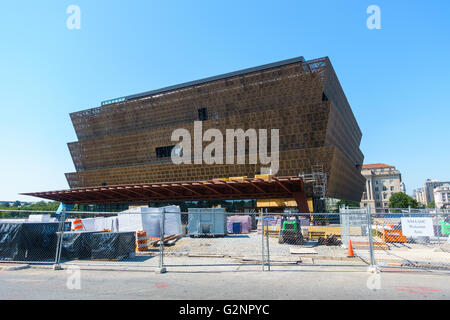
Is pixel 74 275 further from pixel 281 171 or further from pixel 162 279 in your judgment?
pixel 281 171

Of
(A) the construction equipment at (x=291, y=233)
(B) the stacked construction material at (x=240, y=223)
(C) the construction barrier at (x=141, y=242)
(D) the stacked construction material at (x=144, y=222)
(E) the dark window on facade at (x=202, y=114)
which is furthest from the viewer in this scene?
(E) the dark window on facade at (x=202, y=114)

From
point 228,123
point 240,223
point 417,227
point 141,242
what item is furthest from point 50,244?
point 228,123

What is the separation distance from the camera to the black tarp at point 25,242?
1180cm

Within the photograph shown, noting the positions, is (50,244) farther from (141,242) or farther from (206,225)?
(206,225)

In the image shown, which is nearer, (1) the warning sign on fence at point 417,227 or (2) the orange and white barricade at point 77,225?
(1) the warning sign on fence at point 417,227

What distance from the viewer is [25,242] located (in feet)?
39.4

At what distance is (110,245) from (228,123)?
41.6m

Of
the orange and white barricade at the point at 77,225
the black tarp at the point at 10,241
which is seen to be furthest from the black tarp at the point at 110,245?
the orange and white barricade at the point at 77,225

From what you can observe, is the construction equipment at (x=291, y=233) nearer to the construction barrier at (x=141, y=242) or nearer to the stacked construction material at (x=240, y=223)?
the construction barrier at (x=141, y=242)

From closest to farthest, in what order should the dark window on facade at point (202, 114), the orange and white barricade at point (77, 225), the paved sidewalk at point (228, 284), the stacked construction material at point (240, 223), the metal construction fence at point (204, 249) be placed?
the paved sidewalk at point (228, 284)
the metal construction fence at point (204, 249)
the orange and white barricade at point (77, 225)
the stacked construction material at point (240, 223)
the dark window on facade at point (202, 114)

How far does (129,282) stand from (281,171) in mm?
41653

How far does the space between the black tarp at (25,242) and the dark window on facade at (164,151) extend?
45.5m
